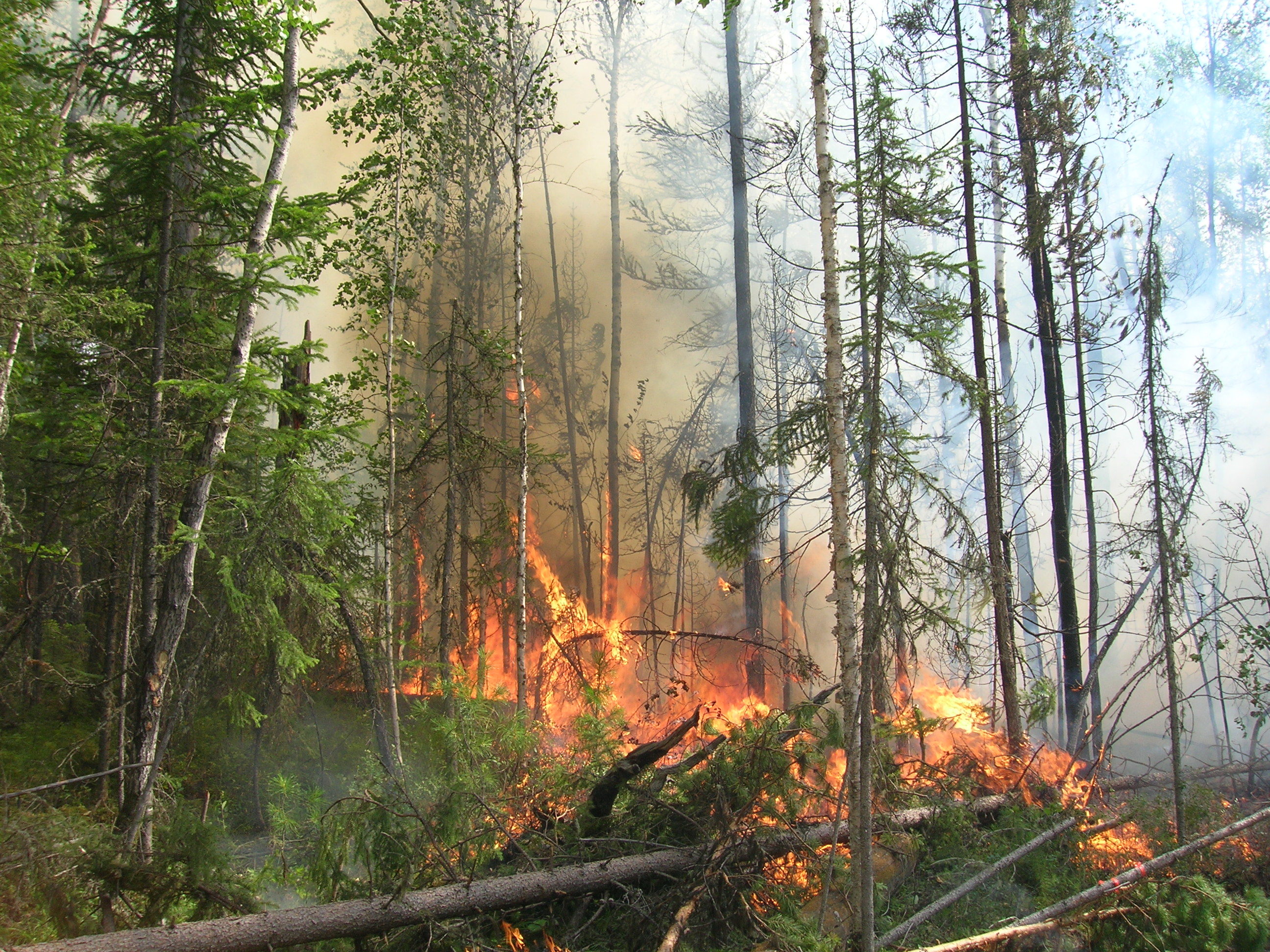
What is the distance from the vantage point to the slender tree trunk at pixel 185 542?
629 centimetres

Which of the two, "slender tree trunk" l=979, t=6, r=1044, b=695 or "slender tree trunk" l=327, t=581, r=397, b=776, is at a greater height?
"slender tree trunk" l=979, t=6, r=1044, b=695

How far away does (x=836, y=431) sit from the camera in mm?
5582

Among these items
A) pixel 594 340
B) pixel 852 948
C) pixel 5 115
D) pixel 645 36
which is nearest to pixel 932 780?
pixel 852 948

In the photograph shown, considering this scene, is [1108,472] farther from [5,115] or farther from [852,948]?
[5,115]

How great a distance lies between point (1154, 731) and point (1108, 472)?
6.26 m

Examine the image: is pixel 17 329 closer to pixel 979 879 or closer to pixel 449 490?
pixel 449 490

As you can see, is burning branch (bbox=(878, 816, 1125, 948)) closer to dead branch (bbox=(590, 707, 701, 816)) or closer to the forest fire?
the forest fire

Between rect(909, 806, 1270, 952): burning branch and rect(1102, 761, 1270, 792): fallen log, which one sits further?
rect(1102, 761, 1270, 792): fallen log

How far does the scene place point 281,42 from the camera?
7.74 metres

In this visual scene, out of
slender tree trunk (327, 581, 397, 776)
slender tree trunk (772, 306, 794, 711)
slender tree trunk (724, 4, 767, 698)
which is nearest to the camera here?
slender tree trunk (327, 581, 397, 776)

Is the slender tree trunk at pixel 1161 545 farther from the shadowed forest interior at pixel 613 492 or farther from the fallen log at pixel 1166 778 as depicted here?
the fallen log at pixel 1166 778

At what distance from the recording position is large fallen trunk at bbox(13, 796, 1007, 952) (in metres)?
3.94

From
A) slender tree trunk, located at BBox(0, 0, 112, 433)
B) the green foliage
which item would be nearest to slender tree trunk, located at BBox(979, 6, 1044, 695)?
the green foliage

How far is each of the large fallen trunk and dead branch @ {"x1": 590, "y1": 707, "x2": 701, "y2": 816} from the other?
482 mm
